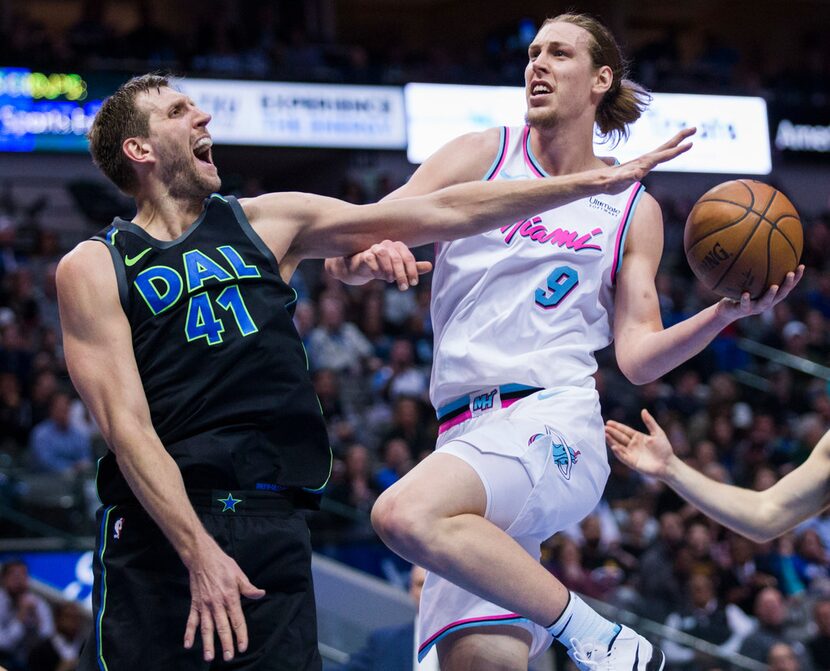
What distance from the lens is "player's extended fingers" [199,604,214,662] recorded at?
346 cm

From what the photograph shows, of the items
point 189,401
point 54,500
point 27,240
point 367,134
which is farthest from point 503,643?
point 367,134

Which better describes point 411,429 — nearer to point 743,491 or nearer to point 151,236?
point 743,491

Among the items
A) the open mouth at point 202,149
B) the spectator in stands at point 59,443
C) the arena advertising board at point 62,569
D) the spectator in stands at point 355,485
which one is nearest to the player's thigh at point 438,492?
the open mouth at point 202,149

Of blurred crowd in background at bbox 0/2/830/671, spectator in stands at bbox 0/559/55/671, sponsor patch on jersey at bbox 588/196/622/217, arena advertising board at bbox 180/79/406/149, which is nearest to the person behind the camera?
sponsor patch on jersey at bbox 588/196/622/217

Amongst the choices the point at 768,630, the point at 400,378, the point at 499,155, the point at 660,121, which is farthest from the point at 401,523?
the point at 660,121

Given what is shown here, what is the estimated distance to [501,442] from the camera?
422cm

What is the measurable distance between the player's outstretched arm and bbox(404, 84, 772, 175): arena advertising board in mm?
13890

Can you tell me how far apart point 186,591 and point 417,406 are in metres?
9.00

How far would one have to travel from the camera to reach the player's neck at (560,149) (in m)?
4.85

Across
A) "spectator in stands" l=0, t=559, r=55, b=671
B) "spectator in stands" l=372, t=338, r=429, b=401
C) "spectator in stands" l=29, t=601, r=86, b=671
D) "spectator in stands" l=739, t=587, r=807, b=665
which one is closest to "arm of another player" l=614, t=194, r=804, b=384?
"spectator in stands" l=29, t=601, r=86, b=671

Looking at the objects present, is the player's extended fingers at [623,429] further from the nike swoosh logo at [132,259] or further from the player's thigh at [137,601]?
the nike swoosh logo at [132,259]

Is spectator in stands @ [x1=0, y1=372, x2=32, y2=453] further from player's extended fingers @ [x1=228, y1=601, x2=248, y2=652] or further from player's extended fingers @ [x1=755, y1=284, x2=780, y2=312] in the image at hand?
player's extended fingers @ [x1=755, y1=284, x2=780, y2=312]

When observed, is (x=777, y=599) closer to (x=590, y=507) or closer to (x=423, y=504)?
(x=590, y=507)

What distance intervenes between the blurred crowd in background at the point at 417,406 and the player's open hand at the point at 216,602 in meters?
5.84
